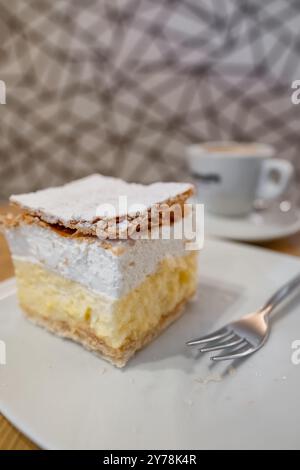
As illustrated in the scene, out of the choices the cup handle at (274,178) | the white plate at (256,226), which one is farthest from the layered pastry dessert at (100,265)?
the cup handle at (274,178)

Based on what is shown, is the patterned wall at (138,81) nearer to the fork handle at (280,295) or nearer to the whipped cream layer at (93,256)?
the fork handle at (280,295)

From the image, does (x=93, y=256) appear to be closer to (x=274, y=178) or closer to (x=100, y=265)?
(x=100, y=265)

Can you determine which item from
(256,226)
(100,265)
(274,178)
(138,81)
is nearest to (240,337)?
(100,265)

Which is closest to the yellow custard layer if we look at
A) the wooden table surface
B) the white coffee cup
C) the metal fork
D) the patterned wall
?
the metal fork

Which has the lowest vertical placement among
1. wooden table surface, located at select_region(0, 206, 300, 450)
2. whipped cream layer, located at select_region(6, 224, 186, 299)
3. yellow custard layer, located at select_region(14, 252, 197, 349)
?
wooden table surface, located at select_region(0, 206, 300, 450)

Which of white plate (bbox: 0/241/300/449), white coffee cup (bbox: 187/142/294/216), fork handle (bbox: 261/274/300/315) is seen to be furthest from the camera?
white coffee cup (bbox: 187/142/294/216)

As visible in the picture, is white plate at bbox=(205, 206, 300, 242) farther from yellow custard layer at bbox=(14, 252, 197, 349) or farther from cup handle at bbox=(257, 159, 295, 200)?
yellow custard layer at bbox=(14, 252, 197, 349)

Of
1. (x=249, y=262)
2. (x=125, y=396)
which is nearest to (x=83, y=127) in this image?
(x=249, y=262)
